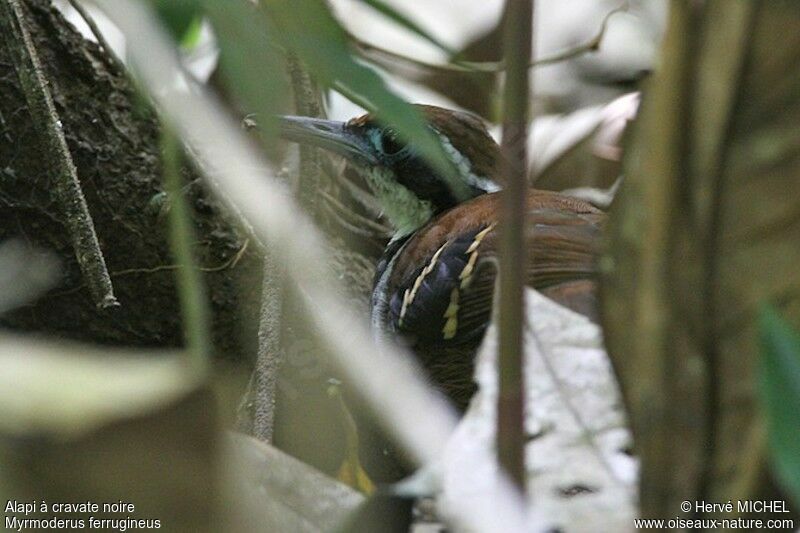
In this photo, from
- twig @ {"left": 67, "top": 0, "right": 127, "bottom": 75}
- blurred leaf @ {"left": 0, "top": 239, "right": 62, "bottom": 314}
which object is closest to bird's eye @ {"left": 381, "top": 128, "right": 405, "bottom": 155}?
twig @ {"left": 67, "top": 0, "right": 127, "bottom": 75}

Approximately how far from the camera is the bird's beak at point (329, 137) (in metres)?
3.03

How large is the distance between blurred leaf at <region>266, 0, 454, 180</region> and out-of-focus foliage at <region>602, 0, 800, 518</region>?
0.78 feet

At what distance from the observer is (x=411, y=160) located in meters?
3.37

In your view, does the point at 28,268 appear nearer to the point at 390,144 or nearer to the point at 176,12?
the point at 390,144

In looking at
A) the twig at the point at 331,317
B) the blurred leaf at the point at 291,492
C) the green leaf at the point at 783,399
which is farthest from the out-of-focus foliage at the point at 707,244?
the blurred leaf at the point at 291,492

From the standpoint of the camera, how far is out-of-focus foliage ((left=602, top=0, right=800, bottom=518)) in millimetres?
1131

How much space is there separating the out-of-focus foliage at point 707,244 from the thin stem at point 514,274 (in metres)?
0.15

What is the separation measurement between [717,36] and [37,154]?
2.16 metres

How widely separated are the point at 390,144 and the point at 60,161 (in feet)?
3.61

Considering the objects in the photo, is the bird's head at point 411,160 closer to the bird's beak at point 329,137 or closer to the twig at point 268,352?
the bird's beak at point 329,137

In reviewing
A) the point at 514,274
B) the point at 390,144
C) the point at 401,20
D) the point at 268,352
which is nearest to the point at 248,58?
the point at 401,20

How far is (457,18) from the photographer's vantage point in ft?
16.7

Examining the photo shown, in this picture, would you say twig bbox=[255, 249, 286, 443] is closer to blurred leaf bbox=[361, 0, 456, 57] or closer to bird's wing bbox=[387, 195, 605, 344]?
bird's wing bbox=[387, 195, 605, 344]

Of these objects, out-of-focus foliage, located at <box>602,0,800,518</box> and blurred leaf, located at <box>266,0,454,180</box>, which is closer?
out-of-focus foliage, located at <box>602,0,800,518</box>
